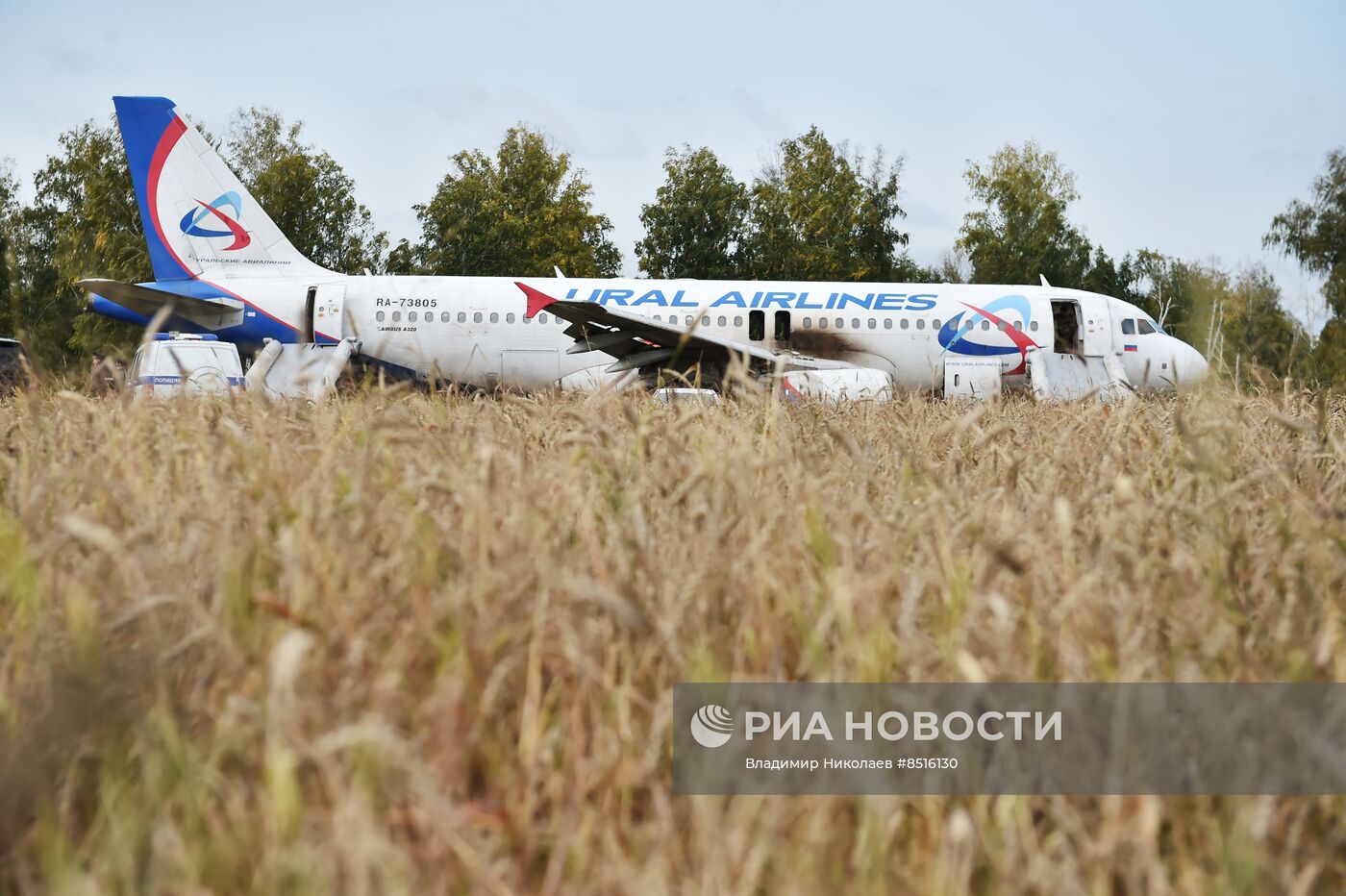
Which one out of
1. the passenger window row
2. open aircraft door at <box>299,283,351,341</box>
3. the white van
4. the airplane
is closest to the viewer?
the white van

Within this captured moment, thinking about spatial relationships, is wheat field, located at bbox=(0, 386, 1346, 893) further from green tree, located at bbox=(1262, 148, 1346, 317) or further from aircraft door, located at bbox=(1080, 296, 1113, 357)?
green tree, located at bbox=(1262, 148, 1346, 317)

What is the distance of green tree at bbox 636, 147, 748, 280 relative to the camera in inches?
1679

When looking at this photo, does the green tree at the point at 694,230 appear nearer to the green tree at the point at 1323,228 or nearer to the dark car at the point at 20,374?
the green tree at the point at 1323,228

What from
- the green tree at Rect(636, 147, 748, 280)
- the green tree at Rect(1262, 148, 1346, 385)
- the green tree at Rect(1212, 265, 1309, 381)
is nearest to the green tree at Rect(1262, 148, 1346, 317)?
the green tree at Rect(1262, 148, 1346, 385)

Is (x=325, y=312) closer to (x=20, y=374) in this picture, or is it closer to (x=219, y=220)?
(x=219, y=220)

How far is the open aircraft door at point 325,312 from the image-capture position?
17.7 m

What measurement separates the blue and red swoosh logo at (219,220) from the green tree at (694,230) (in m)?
23.8

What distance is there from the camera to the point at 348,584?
1674 mm

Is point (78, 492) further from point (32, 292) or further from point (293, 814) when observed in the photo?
point (32, 292)

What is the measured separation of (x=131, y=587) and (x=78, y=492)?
86 centimetres

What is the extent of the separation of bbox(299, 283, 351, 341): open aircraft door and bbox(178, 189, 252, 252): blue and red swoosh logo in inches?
102

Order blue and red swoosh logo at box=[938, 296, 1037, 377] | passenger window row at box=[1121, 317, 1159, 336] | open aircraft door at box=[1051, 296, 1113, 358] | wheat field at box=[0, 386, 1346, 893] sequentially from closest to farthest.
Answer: wheat field at box=[0, 386, 1346, 893], blue and red swoosh logo at box=[938, 296, 1037, 377], open aircraft door at box=[1051, 296, 1113, 358], passenger window row at box=[1121, 317, 1159, 336]

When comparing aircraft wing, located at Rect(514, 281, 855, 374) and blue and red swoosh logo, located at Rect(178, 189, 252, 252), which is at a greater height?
blue and red swoosh logo, located at Rect(178, 189, 252, 252)

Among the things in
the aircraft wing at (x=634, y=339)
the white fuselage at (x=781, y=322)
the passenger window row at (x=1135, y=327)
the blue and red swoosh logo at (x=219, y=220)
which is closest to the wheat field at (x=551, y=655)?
the aircraft wing at (x=634, y=339)
